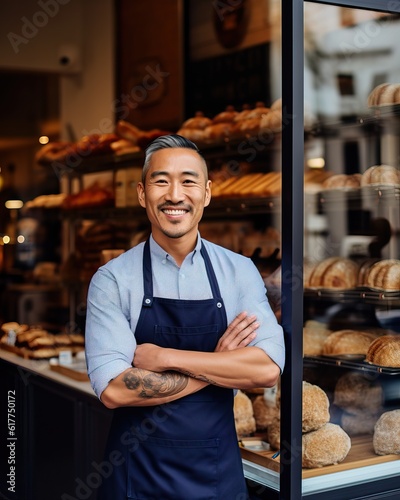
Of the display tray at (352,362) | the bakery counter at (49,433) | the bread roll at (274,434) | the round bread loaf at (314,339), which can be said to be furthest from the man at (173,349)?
the bakery counter at (49,433)

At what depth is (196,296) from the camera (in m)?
2.04

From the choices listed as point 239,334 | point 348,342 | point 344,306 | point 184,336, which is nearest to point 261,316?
point 239,334

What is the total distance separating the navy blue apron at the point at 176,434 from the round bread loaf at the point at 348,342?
0.93 meters

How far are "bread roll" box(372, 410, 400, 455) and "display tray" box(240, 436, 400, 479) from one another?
2cm

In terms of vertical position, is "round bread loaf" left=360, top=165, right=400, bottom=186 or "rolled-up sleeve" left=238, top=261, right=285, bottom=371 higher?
"round bread loaf" left=360, top=165, right=400, bottom=186

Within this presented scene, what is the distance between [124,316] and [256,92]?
3589 mm

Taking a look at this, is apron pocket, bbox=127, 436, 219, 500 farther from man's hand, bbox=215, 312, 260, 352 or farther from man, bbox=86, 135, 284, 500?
man's hand, bbox=215, 312, 260, 352

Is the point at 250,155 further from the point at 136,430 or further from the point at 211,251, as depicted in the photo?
the point at 136,430

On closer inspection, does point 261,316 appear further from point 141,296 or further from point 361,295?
point 361,295

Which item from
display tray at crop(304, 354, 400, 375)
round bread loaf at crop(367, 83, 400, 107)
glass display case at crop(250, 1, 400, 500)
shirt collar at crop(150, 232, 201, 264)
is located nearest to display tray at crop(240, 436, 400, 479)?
glass display case at crop(250, 1, 400, 500)

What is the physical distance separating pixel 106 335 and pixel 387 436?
1.16m

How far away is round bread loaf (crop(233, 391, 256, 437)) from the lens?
9.09 feet

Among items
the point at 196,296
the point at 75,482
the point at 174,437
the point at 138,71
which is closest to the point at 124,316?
the point at 196,296

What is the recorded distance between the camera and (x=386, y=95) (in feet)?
9.06
